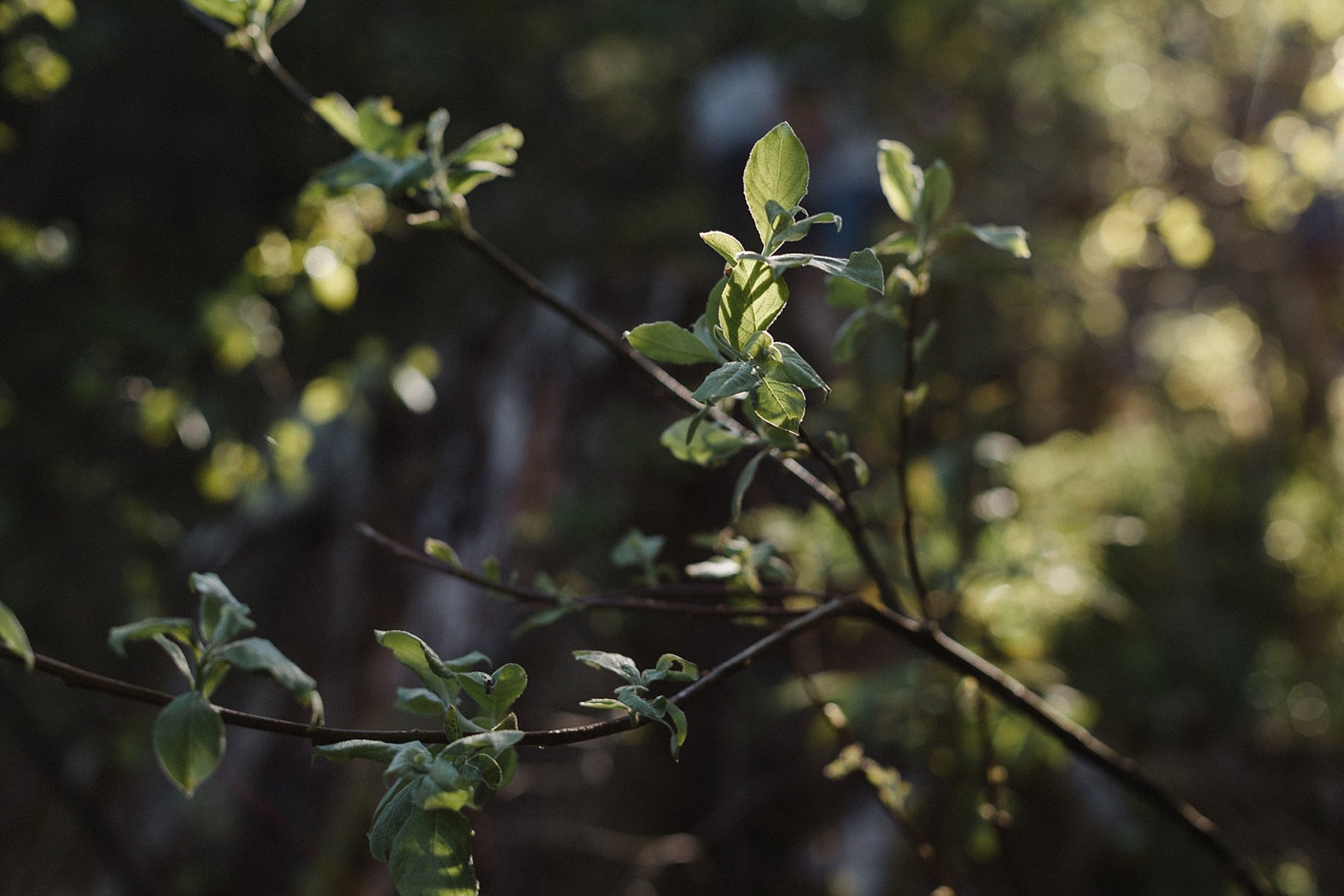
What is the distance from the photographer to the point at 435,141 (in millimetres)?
642

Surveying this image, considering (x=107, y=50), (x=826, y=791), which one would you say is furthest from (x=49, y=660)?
(x=107, y=50)

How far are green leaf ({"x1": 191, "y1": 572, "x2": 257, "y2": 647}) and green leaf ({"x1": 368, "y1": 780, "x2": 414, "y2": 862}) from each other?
4.5 inches

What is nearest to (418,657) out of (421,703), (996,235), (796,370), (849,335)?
(421,703)

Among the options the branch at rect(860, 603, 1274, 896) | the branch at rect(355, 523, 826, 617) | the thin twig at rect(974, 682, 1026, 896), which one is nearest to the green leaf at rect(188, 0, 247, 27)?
the branch at rect(355, 523, 826, 617)

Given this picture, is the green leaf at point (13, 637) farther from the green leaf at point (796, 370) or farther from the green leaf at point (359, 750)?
the green leaf at point (796, 370)

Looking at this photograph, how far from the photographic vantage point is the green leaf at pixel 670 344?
1.53 ft

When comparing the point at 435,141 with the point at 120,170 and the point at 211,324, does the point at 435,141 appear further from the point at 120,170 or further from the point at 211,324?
the point at 120,170

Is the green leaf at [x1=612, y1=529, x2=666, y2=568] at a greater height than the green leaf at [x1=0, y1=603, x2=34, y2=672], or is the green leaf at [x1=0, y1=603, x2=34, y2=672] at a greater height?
the green leaf at [x1=612, y1=529, x2=666, y2=568]

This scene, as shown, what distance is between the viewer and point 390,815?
0.44 m

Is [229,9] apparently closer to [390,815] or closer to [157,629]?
[157,629]

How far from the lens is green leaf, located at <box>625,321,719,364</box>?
465mm

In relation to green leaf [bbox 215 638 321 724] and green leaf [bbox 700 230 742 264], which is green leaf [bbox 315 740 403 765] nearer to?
green leaf [bbox 215 638 321 724]

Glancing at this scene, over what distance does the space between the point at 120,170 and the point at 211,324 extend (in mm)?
3081

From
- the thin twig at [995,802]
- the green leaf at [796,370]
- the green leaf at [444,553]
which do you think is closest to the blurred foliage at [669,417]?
the thin twig at [995,802]
